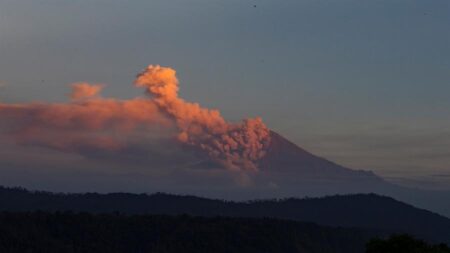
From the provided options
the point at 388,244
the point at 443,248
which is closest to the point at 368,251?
the point at 388,244

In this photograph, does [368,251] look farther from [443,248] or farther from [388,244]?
[443,248]
